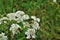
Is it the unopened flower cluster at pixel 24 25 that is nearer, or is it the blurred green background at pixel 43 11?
the unopened flower cluster at pixel 24 25

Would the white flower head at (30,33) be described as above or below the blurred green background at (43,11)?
below

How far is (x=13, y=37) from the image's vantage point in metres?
3.23

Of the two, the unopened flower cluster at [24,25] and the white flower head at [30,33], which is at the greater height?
the unopened flower cluster at [24,25]

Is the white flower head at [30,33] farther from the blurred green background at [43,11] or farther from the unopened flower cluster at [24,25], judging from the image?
the blurred green background at [43,11]

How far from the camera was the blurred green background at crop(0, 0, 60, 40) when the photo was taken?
3639 millimetres

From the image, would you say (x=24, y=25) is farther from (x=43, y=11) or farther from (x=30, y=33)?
(x=43, y=11)

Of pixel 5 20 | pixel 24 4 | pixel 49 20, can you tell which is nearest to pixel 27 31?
pixel 5 20

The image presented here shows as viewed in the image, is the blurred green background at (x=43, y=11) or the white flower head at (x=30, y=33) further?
the blurred green background at (x=43, y=11)

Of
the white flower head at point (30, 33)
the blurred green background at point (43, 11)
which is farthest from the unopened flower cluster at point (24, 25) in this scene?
the blurred green background at point (43, 11)

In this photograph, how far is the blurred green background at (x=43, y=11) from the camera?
3.64 meters

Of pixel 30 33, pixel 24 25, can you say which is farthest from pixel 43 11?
pixel 30 33

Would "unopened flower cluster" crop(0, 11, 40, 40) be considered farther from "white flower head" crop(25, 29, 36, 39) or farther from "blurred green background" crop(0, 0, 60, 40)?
"blurred green background" crop(0, 0, 60, 40)

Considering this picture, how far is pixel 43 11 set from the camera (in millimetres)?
4074

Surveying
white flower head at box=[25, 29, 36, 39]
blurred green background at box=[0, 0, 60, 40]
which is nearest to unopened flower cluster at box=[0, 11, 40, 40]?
white flower head at box=[25, 29, 36, 39]
